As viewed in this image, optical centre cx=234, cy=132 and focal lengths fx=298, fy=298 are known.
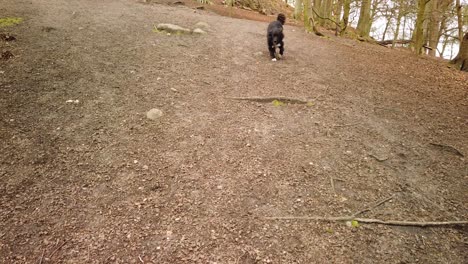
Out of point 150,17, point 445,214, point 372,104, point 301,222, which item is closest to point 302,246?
point 301,222

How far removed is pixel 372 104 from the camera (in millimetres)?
6207

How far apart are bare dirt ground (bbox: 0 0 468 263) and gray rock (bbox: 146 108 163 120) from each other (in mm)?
93

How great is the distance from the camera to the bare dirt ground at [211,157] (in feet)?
10.3

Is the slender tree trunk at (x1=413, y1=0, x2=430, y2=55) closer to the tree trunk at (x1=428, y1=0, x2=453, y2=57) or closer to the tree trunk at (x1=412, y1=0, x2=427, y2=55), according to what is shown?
the tree trunk at (x1=412, y1=0, x2=427, y2=55)

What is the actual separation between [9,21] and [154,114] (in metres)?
6.06

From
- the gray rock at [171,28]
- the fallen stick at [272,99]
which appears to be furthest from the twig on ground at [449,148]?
the gray rock at [171,28]

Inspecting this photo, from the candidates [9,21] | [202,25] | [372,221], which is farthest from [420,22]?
[9,21]

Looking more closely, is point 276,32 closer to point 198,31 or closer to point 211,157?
point 198,31

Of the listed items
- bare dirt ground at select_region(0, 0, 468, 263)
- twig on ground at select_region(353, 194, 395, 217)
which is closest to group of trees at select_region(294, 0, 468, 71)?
bare dirt ground at select_region(0, 0, 468, 263)

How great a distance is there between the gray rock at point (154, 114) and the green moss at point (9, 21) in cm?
563

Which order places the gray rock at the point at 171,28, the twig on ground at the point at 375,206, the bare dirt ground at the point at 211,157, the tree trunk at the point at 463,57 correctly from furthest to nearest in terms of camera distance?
the gray rock at the point at 171,28 → the tree trunk at the point at 463,57 → the twig on ground at the point at 375,206 → the bare dirt ground at the point at 211,157

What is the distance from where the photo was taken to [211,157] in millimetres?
Answer: 4422

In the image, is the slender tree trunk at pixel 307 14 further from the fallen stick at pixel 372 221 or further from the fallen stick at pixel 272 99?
the fallen stick at pixel 372 221

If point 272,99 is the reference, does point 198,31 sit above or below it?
above
